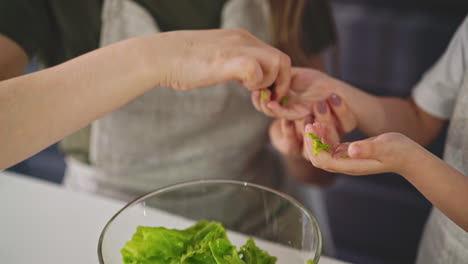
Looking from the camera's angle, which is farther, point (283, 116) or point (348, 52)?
point (348, 52)

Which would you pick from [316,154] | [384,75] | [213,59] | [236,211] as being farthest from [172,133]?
[384,75]

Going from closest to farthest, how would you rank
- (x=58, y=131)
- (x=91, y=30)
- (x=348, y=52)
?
1. (x=58, y=131)
2. (x=91, y=30)
3. (x=348, y=52)

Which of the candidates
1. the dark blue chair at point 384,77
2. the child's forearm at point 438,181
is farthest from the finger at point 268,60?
the dark blue chair at point 384,77

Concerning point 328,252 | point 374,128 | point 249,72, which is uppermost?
point 249,72

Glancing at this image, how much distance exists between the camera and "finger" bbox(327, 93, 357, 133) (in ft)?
2.24

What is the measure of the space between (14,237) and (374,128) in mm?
583

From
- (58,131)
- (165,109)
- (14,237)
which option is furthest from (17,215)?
(165,109)

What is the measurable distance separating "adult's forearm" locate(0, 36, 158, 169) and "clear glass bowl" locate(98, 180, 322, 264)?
0.46 feet

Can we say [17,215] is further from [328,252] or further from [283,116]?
[328,252]

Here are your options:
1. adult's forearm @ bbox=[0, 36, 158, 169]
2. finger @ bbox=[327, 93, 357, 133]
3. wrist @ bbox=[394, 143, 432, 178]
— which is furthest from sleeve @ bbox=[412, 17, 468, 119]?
adult's forearm @ bbox=[0, 36, 158, 169]

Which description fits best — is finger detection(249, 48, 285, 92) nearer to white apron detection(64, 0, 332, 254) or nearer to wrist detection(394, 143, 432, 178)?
wrist detection(394, 143, 432, 178)

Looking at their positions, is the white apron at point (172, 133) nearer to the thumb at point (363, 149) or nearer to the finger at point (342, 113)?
the finger at point (342, 113)

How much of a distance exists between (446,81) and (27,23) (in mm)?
755

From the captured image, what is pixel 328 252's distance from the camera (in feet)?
3.29
